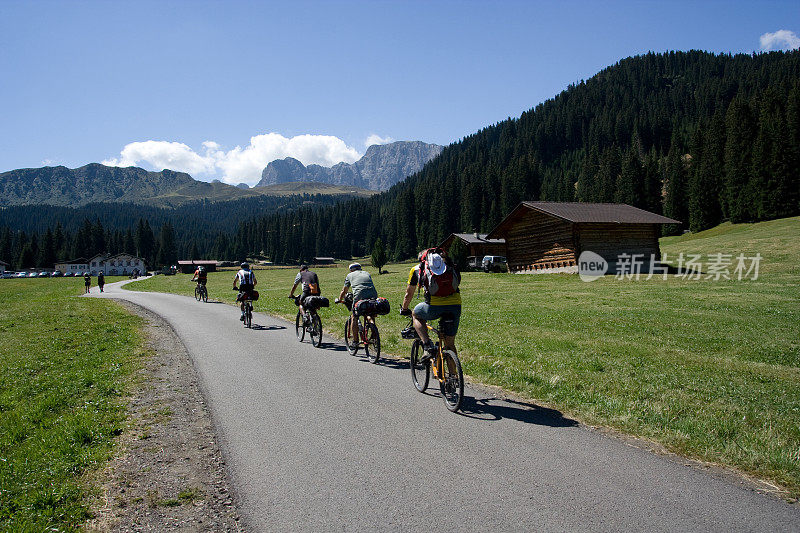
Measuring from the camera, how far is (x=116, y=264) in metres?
140

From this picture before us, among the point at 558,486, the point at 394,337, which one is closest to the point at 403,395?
the point at 558,486

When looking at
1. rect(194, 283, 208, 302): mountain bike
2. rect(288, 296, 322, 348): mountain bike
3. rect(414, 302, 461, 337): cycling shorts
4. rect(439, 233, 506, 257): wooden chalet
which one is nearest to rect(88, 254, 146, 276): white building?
rect(439, 233, 506, 257): wooden chalet

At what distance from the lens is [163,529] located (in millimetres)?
3928

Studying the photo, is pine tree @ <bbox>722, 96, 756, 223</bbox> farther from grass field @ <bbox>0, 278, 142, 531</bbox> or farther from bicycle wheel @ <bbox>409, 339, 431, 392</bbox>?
grass field @ <bbox>0, 278, 142, 531</bbox>

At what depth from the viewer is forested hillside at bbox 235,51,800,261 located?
7306 cm

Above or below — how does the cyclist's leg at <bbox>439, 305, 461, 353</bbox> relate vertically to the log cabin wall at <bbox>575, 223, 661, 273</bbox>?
below

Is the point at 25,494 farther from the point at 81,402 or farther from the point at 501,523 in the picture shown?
the point at 501,523

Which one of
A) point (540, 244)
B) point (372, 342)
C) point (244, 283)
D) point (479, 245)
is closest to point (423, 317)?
point (372, 342)

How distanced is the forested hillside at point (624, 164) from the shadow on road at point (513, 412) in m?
79.5

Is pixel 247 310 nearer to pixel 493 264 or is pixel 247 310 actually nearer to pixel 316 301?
pixel 316 301

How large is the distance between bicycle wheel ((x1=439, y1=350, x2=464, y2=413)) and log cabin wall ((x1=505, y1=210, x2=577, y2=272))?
35249 millimetres

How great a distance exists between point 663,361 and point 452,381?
633 cm

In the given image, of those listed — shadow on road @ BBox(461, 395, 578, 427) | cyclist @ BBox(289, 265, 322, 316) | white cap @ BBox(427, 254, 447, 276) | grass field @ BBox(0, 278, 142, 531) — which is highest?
white cap @ BBox(427, 254, 447, 276)

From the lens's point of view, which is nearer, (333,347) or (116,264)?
(333,347)
